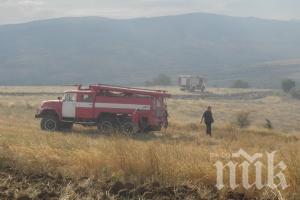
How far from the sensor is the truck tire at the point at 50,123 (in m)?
24.1

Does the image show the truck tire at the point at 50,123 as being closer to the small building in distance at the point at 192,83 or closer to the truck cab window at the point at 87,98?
the truck cab window at the point at 87,98

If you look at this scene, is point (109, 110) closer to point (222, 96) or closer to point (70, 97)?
point (70, 97)

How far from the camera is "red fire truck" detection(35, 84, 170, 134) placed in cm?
2342

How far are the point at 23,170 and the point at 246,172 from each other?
3449 millimetres

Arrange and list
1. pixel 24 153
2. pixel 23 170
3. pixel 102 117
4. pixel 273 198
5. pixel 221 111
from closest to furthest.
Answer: pixel 273 198 → pixel 23 170 → pixel 24 153 → pixel 102 117 → pixel 221 111

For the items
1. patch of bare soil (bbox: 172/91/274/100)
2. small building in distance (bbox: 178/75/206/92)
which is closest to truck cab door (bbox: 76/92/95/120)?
patch of bare soil (bbox: 172/91/274/100)

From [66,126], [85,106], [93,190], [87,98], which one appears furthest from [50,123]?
[93,190]

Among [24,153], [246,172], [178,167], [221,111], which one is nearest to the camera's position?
[246,172]

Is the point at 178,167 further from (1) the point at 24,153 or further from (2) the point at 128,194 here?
(1) the point at 24,153

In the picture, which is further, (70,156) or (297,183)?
(70,156)

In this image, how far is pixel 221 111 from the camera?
58906 mm

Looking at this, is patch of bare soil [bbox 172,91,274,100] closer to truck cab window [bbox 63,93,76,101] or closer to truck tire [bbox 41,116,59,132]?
truck cab window [bbox 63,93,76,101]

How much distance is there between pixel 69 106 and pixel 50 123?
3.80ft

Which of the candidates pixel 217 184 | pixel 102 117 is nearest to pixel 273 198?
pixel 217 184
